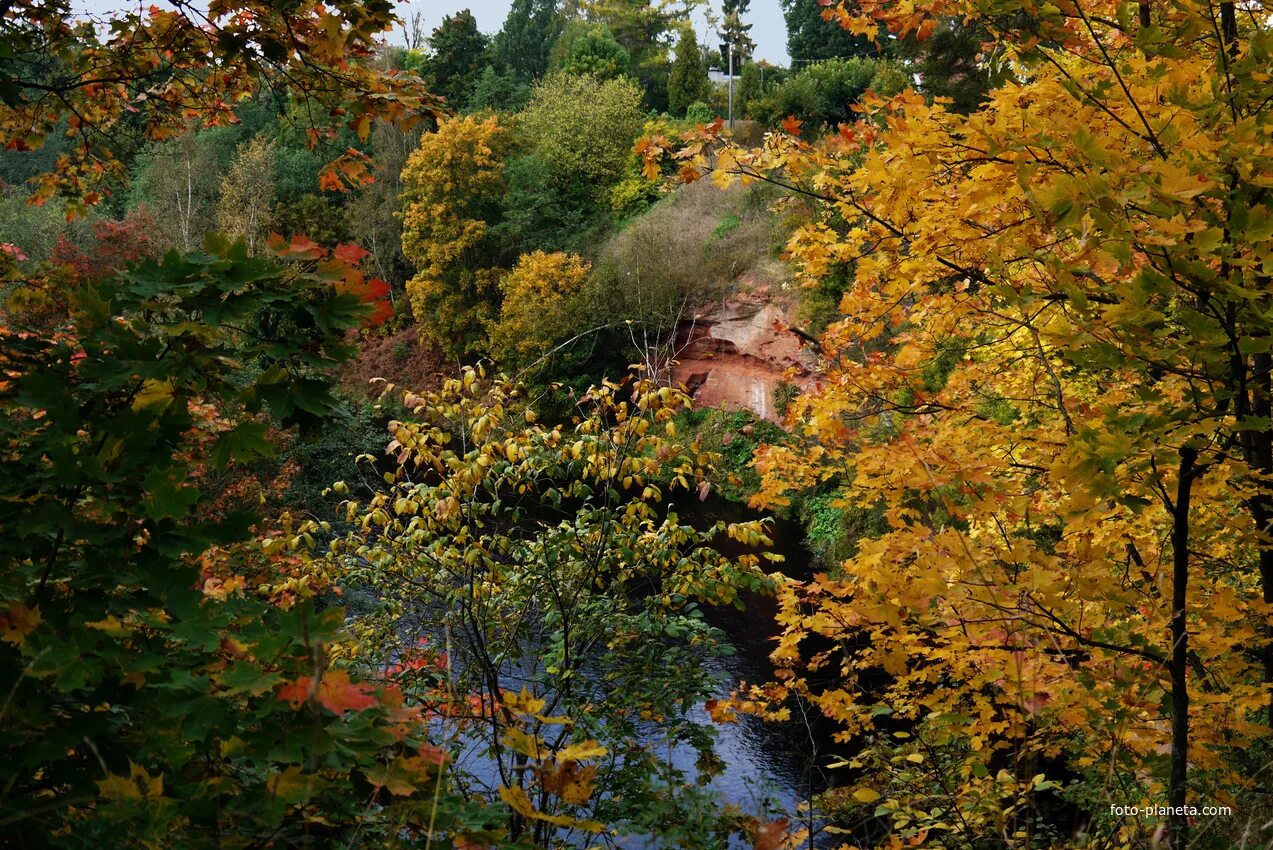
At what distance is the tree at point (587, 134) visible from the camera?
81.3 feet

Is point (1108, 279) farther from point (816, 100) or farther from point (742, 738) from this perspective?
point (816, 100)

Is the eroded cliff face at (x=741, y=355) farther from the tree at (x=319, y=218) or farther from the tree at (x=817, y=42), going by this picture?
the tree at (x=817, y=42)

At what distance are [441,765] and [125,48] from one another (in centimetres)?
301

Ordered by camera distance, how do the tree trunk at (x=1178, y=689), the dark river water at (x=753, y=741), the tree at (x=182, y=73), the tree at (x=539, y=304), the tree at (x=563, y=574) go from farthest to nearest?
the tree at (x=539, y=304) < the dark river water at (x=753, y=741) < the tree at (x=563, y=574) < the tree at (x=182, y=73) < the tree trunk at (x=1178, y=689)

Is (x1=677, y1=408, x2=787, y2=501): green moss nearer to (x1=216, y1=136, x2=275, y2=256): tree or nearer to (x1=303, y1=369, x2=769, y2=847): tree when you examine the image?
(x1=303, y1=369, x2=769, y2=847): tree

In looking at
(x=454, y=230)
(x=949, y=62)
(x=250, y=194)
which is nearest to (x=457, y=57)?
(x=250, y=194)

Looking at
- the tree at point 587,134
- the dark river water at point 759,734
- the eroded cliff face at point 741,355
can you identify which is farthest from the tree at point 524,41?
the dark river water at point 759,734

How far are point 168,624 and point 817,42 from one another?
123ft

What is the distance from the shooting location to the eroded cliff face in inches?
714

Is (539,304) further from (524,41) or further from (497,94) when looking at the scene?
(524,41)

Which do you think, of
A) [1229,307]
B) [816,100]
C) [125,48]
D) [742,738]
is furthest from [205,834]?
[816,100]

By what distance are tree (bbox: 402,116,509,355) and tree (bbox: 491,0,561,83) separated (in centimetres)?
1598

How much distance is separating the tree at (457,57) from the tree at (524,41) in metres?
5.51

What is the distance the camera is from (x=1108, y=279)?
8.32ft
